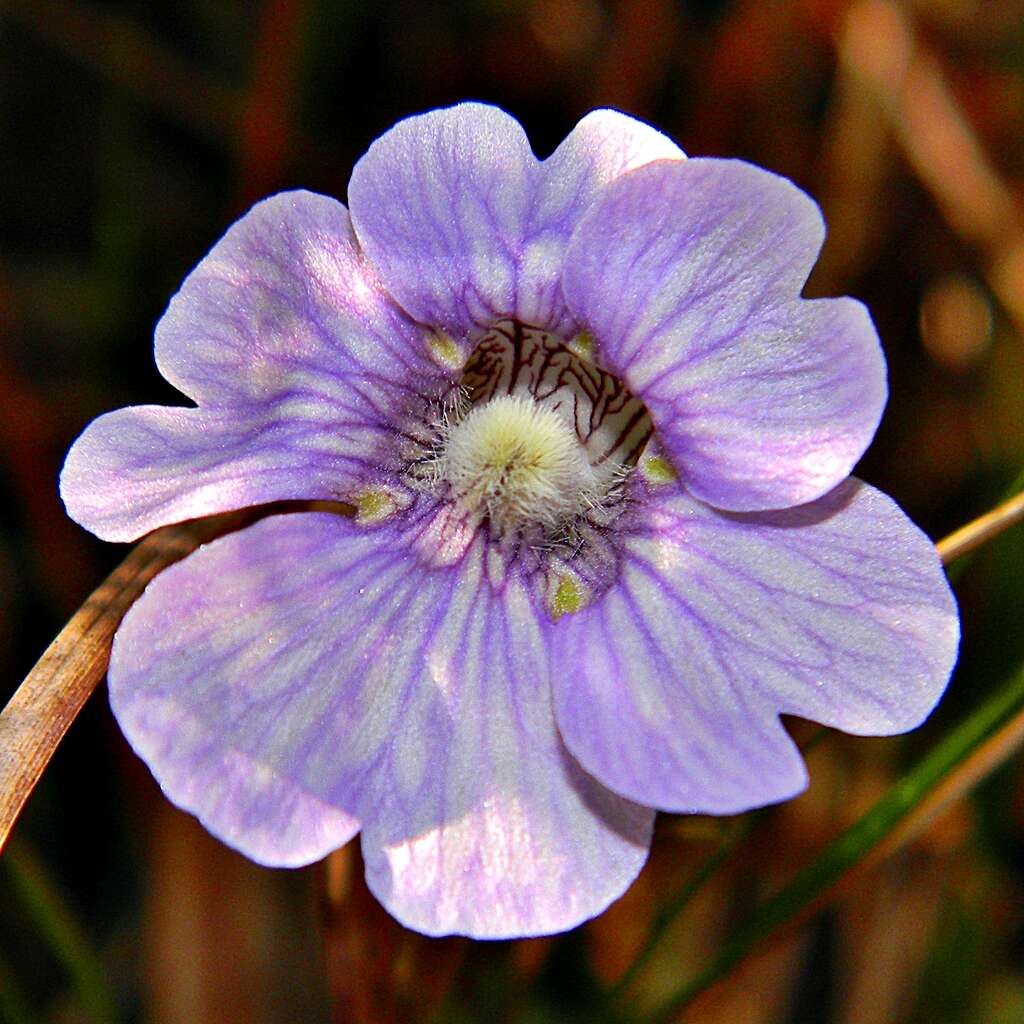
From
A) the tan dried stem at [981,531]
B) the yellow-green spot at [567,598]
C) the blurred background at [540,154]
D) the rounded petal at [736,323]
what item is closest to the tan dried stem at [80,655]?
the tan dried stem at [981,531]

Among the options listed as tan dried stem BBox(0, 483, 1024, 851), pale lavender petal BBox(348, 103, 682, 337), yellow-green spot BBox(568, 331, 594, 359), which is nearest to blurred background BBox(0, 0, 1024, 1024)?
tan dried stem BBox(0, 483, 1024, 851)

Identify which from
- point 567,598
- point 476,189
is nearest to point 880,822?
point 567,598

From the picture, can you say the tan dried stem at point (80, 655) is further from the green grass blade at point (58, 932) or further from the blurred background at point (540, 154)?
the blurred background at point (540, 154)

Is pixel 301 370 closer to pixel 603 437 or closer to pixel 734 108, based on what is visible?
pixel 603 437

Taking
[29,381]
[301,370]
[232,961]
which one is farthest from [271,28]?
[232,961]

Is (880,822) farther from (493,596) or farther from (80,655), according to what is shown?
(80,655)
